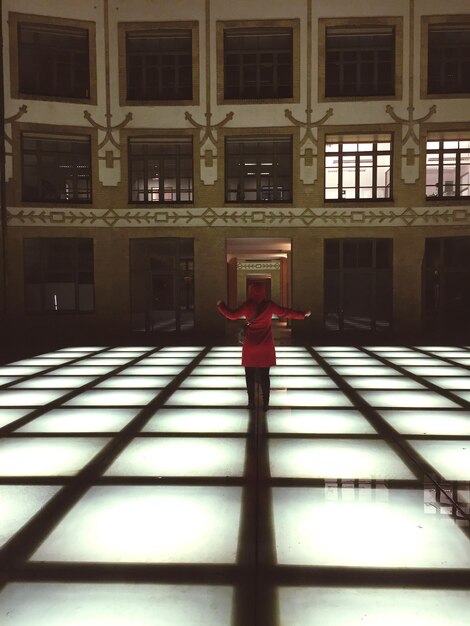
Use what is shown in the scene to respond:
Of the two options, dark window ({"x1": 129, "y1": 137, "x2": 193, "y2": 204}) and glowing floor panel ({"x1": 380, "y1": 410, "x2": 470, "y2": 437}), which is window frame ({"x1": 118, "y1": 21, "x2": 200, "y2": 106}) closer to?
dark window ({"x1": 129, "y1": 137, "x2": 193, "y2": 204})

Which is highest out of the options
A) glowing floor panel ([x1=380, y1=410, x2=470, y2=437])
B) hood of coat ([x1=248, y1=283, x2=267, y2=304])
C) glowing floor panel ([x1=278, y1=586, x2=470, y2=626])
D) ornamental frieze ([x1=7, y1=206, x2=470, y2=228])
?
ornamental frieze ([x1=7, y1=206, x2=470, y2=228])

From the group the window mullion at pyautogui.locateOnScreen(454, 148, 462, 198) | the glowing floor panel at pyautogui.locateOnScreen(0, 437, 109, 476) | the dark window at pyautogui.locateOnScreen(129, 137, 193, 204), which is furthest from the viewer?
the dark window at pyautogui.locateOnScreen(129, 137, 193, 204)

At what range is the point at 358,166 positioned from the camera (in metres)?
16.8

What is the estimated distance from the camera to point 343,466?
4.68 m

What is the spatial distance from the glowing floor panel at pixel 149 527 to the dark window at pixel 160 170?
14316mm

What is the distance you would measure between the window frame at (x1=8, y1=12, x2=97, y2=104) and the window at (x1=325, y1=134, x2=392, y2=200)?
28.0ft

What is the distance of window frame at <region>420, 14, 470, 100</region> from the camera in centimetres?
1619

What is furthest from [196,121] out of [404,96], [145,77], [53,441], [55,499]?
[55,499]

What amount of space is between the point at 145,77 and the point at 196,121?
246 centimetres

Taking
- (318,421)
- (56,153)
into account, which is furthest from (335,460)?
(56,153)

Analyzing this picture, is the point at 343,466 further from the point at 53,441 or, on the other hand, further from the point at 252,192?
the point at 252,192

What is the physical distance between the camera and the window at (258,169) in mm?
17078

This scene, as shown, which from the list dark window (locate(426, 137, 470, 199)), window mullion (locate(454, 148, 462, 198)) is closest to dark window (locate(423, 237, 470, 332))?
window mullion (locate(454, 148, 462, 198))

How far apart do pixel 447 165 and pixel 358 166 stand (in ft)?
10.1
